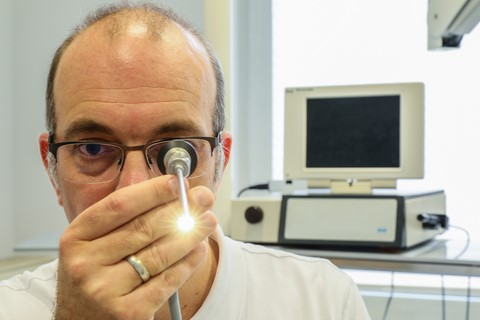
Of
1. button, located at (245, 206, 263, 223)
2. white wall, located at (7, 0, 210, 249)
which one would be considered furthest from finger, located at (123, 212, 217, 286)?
white wall, located at (7, 0, 210, 249)

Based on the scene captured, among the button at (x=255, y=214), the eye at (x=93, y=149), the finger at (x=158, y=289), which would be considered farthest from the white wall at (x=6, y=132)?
the finger at (x=158, y=289)

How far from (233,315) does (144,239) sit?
49 centimetres

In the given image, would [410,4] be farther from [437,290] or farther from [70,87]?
[70,87]

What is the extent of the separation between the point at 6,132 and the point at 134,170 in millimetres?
1608

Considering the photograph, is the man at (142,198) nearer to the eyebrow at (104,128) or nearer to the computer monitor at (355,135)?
the eyebrow at (104,128)

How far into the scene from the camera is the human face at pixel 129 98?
0.92 metres

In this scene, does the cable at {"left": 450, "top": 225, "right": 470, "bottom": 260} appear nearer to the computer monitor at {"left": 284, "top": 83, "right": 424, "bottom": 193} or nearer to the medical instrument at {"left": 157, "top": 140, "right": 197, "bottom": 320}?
the computer monitor at {"left": 284, "top": 83, "right": 424, "bottom": 193}

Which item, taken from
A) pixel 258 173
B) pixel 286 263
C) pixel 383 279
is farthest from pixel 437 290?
pixel 286 263

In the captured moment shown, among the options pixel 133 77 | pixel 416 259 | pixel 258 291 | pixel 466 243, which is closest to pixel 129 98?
pixel 133 77

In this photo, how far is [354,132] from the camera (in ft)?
6.38

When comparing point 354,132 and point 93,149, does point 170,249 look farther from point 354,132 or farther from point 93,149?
point 354,132

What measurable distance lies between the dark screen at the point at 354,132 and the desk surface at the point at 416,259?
12.7 inches

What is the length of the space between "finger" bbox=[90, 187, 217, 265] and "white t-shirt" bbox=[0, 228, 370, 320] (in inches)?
17.2

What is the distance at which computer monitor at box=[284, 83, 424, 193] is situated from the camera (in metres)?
1.91
